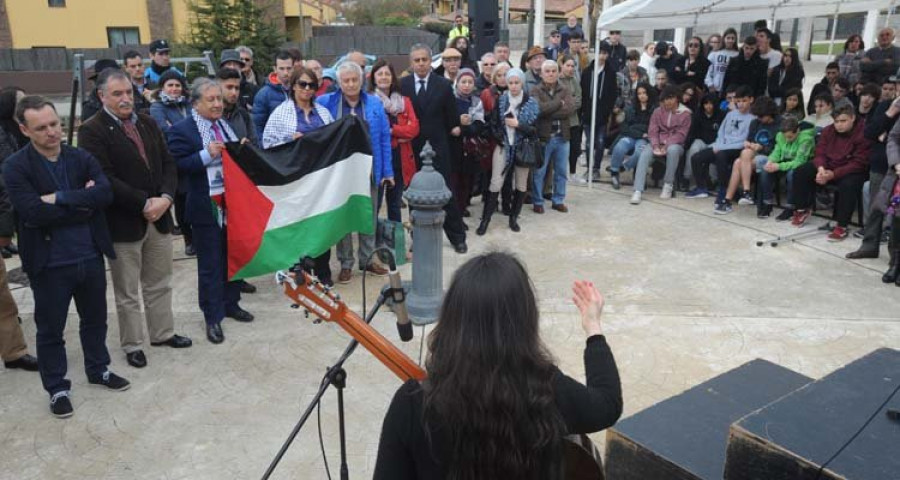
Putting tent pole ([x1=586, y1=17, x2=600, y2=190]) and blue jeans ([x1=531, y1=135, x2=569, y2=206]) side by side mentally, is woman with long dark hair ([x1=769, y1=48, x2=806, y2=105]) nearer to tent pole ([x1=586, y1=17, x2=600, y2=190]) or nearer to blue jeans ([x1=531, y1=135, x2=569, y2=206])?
tent pole ([x1=586, y1=17, x2=600, y2=190])

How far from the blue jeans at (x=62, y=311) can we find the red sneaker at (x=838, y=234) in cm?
680

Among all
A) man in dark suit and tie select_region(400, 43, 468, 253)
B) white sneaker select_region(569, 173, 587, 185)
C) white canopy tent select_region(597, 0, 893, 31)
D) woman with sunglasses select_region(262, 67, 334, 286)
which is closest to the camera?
woman with sunglasses select_region(262, 67, 334, 286)

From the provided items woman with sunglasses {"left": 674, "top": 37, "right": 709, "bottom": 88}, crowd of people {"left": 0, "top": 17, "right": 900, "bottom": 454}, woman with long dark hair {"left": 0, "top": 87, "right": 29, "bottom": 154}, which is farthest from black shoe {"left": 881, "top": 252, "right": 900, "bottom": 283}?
woman with long dark hair {"left": 0, "top": 87, "right": 29, "bottom": 154}

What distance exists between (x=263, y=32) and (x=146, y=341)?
1616cm

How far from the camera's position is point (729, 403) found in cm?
293

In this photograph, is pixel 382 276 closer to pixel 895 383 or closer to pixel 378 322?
pixel 378 322

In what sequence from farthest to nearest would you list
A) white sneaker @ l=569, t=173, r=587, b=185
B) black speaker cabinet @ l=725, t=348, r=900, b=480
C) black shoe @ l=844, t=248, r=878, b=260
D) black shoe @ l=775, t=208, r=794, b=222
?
white sneaker @ l=569, t=173, r=587, b=185
black shoe @ l=775, t=208, r=794, b=222
black shoe @ l=844, t=248, r=878, b=260
black speaker cabinet @ l=725, t=348, r=900, b=480

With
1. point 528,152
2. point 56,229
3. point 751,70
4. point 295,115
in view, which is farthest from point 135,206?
point 751,70

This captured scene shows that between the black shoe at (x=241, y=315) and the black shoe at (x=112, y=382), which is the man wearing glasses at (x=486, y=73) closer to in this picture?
the black shoe at (x=241, y=315)

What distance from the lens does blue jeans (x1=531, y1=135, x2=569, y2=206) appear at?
26.0 ft

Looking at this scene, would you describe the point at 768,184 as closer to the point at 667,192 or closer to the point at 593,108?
the point at 667,192

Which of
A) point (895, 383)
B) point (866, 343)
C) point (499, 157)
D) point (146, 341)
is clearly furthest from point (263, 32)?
point (895, 383)

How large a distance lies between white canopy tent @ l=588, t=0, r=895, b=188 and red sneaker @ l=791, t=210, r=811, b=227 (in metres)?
2.61

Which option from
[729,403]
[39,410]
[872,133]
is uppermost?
[872,133]
